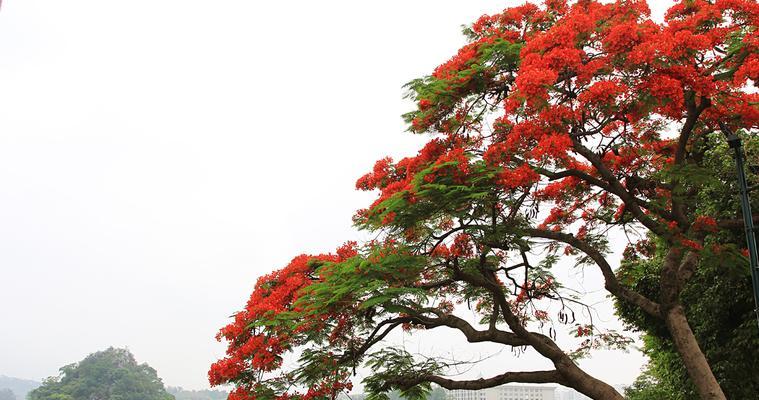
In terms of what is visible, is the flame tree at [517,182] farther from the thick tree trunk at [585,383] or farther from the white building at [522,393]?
the white building at [522,393]

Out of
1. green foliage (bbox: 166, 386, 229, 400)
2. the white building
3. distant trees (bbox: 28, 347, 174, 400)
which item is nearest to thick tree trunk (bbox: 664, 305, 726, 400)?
distant trees (bbox: 28, 347, 174, 400)

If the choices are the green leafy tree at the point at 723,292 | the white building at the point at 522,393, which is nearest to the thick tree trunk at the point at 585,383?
the green leafy tree at the point at 723,292

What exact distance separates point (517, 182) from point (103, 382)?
71.0m

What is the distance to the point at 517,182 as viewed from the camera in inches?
297

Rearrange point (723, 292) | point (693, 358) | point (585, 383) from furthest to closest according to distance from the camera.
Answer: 1. point (723, 292)
2. point (585, 383)
3. point (693, 358)

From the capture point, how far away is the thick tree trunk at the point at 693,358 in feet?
26.2

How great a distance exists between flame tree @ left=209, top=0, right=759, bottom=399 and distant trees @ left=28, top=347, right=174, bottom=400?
62.3 meters

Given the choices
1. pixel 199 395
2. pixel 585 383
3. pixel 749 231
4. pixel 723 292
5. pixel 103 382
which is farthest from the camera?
pixel 199 395

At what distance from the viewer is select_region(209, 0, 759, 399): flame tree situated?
7617 millimetres

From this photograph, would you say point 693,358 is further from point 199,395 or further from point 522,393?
point 199,395

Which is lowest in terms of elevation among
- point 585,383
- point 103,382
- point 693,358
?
point 585,383

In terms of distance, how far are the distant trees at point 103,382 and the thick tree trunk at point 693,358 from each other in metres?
65.1

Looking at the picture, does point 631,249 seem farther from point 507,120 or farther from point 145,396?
point 145,396

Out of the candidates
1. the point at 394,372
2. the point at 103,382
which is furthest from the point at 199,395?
the point at 394,372
